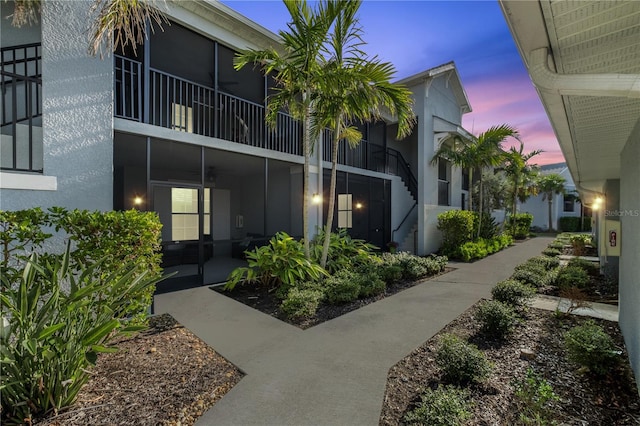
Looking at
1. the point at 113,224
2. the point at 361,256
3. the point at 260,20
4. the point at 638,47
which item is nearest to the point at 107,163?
the point at 113,224

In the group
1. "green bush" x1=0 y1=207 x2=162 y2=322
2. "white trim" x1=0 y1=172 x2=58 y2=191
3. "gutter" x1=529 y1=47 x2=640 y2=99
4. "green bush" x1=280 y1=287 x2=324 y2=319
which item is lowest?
"green bush" x1=280 y1=287 x2=324 y2=319

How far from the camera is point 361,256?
7445 mm

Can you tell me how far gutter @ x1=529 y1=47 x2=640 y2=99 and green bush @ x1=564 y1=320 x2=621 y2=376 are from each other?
243 cm

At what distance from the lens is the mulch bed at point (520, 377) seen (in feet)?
7.32

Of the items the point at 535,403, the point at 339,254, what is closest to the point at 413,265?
the point at 339,254

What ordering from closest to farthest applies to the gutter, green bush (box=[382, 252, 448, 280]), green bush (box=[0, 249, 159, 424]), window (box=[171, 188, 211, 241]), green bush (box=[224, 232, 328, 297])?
the gutter, green bush (box=[0, 249, 159, 424]), green bush (box=[224, 232, 328, 297]), green bush (box=[382, 252, 448, 280]), window (box=[171, 188, 211, 241])

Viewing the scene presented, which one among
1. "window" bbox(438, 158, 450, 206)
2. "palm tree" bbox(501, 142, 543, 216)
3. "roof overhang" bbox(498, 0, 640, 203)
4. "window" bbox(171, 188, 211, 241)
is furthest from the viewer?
"palm tree" bbox(501, 142, 543, 216)

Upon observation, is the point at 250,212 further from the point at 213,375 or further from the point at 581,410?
the point at 581,410

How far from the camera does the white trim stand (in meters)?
3.51

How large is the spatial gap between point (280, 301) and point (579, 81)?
16.4 ft

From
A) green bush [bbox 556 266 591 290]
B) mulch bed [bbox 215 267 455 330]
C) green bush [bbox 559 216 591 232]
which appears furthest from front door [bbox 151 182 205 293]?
green bush [bbox 559 216 591 232]

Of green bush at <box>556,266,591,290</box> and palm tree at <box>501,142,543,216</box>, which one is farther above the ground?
palm tree at <box>501,142,543,216</box>

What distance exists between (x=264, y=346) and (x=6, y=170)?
4.25 meters

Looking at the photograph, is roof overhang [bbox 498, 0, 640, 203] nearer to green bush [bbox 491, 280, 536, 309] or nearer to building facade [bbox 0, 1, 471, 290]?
green bush [bbox 491, 280, 536, 309]
